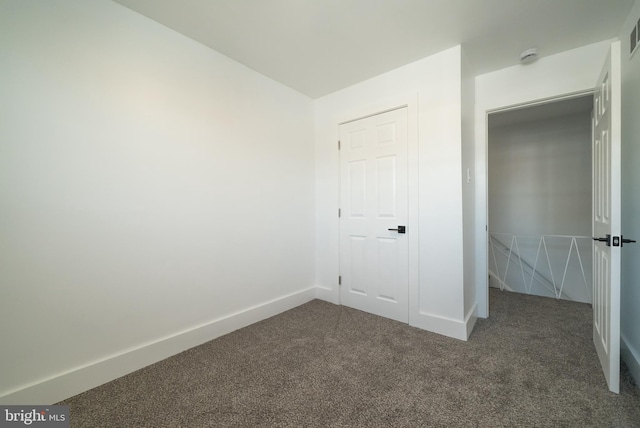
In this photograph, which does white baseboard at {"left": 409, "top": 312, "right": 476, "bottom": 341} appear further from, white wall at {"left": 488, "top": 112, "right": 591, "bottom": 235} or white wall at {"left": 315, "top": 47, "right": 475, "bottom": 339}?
white wall at {"left": 488, "top": 112, "right": 591, "bottom": 235}

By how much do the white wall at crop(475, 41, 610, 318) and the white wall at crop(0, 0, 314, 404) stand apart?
7.36 ft

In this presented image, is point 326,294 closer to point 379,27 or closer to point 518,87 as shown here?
point 379,27

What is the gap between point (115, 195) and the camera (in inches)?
68.2

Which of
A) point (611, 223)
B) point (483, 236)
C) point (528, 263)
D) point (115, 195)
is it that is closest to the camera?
point (611, 223)

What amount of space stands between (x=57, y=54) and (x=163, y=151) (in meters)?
0.74

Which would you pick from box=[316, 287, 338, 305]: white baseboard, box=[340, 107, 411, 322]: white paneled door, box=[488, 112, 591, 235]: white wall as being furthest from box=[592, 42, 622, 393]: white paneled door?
box=[488, 112, 591, 235]: white wall

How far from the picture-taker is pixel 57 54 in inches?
60.3

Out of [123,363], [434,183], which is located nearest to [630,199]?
[434,183]

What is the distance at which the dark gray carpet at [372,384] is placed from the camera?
1.36 meters

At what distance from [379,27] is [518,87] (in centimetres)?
155

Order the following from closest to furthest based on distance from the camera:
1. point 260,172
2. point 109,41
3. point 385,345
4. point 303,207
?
point 109,41 → point 385,345 → point 260,172 → point 303,207

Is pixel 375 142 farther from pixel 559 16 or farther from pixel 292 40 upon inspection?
pixel 559 16

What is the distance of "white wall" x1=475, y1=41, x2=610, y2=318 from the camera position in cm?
221

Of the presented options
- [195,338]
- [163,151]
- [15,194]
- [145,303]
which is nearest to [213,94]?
[163,151]
